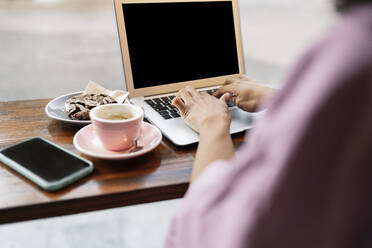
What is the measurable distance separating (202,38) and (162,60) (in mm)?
147

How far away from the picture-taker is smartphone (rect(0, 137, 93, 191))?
0.64m

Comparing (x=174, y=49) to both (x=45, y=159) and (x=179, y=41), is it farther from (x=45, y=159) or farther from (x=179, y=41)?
(x=45, y=159)

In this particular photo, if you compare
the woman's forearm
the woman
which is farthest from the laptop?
the woman

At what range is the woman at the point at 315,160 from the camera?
0.91 ft

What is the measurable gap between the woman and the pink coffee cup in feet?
1.23

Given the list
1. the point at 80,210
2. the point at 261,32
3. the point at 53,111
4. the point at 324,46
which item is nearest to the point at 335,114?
the point at 324,46

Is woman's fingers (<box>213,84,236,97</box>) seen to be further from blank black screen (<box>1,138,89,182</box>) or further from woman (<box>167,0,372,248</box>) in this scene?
woman (<box>167,0,372,248</box>)

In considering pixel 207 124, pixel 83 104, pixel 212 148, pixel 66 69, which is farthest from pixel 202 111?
pixel 66 69

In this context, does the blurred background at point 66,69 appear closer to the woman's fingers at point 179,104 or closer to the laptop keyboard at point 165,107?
the laptop keyboard at point 165,107

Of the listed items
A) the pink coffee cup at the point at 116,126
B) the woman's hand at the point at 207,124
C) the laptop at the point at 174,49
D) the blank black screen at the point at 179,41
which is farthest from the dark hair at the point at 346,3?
the blank black screen at the point at 179,41

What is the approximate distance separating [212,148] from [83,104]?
41 cm

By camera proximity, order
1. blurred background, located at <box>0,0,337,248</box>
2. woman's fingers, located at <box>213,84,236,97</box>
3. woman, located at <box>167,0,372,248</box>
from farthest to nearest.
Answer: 1. blurred background, located at <box>0,0,337,248</box>
2. woman's fingers, located at <box>213,84,236,97</box>
3. woman, located at <box>167,0,372,248</box>

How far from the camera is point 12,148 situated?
0.73m

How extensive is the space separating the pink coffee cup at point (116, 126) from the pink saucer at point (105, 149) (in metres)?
0.02
